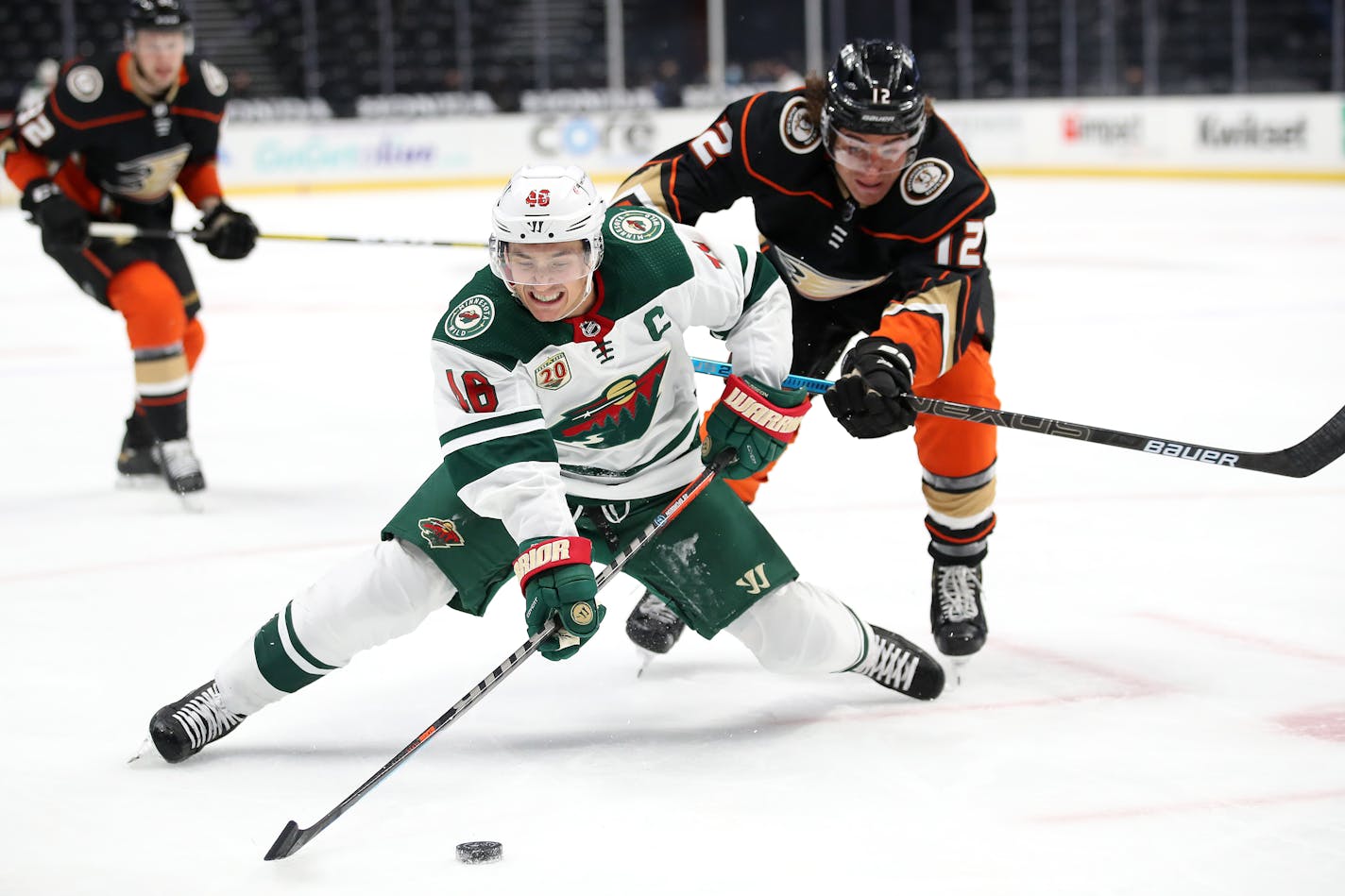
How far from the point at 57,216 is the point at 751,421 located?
240 centimetres

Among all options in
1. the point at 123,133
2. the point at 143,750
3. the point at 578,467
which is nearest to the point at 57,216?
the point at 123,133

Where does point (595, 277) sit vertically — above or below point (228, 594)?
above

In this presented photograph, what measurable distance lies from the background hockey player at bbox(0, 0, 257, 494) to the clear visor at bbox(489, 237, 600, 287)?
83.2 inches

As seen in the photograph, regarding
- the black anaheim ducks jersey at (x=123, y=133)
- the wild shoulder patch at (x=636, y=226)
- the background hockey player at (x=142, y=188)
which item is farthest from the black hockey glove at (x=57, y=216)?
the wild shoulder patch at (x=636, y=226)

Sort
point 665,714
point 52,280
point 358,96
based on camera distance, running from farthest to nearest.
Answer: point 358,96 → point 52,280 → point 665,714

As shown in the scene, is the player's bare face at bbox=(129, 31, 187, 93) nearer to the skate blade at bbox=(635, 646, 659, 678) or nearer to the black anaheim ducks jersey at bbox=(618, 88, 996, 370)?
the black anaheim ducks jersey at bbox=(618, 88, 996, 370)

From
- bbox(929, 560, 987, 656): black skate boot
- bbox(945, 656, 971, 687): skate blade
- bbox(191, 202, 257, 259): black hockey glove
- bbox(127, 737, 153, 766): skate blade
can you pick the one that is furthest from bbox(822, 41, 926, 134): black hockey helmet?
bbox(191, 202, 257, 259): black hockey glove

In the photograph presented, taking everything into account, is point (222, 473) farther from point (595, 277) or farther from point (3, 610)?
point (595, 277)

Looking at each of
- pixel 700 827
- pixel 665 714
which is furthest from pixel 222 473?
pixel 700 827

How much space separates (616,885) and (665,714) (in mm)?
631

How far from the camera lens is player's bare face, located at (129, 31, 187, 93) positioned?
4032mm

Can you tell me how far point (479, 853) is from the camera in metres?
1.96

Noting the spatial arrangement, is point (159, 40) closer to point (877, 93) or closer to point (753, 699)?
point (877, 93)

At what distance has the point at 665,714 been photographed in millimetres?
2504
